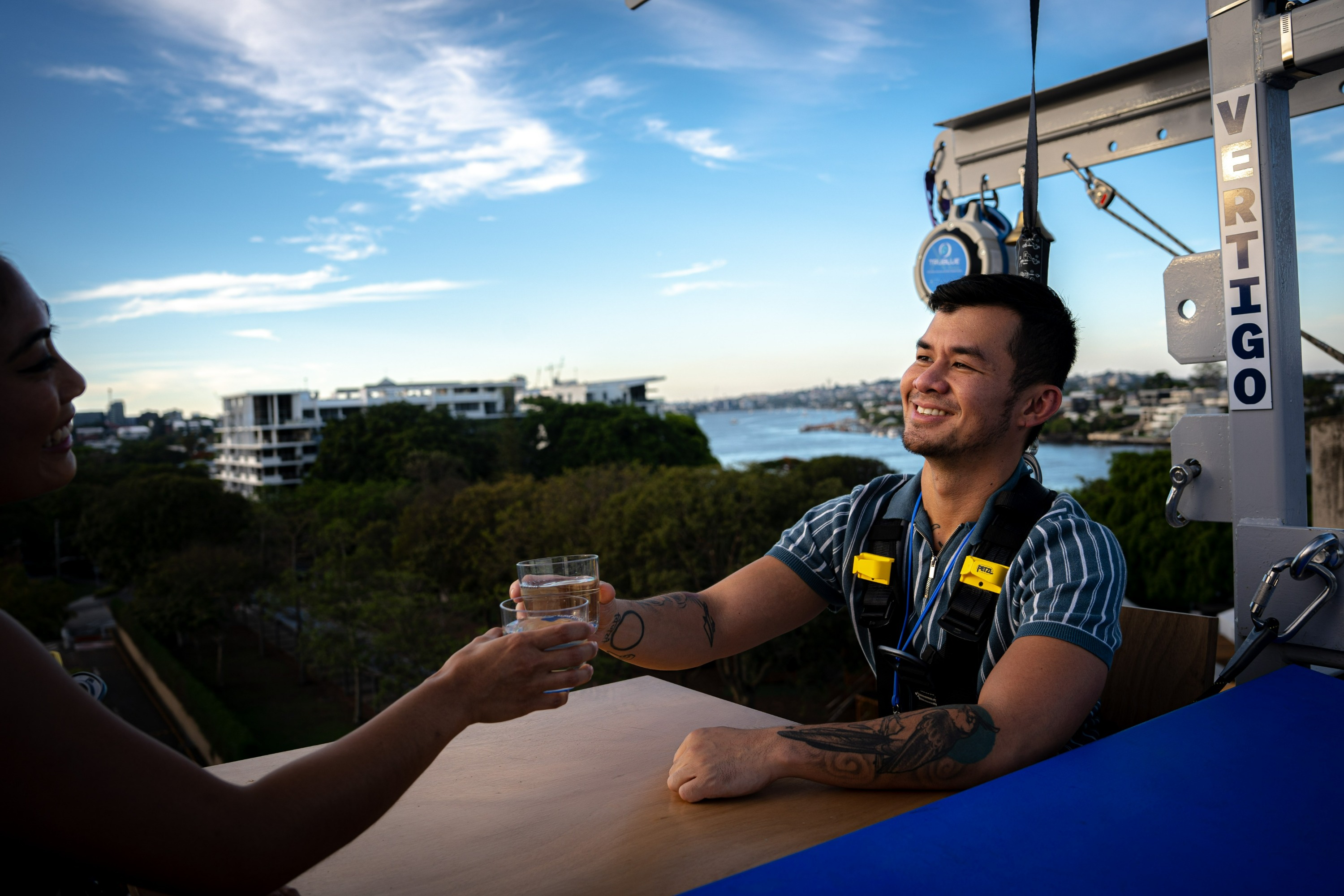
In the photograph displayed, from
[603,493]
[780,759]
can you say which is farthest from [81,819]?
[603,493]

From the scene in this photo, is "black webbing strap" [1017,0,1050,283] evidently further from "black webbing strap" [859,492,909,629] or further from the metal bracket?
"black webbing strap" [859,492,909,629]

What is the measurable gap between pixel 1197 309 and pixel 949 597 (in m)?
1.01

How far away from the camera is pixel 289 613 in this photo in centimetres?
4106

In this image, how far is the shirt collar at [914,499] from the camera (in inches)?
85.4

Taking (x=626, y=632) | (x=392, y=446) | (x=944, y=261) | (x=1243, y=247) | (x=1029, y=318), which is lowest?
(x=626, y=632)

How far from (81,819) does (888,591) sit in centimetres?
175

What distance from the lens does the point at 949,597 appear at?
2.17m

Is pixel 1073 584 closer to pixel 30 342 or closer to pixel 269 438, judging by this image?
pixel 30 342

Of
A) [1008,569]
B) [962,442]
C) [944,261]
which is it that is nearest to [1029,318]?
[962,442]

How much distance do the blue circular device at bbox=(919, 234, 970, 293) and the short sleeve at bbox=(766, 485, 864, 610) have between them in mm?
1314

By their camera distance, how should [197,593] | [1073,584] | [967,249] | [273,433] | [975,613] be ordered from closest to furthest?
[1073,584], [975,613], [967,249], [197,593], [273,433]

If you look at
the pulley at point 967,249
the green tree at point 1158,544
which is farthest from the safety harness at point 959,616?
the green tree at point 1158,544

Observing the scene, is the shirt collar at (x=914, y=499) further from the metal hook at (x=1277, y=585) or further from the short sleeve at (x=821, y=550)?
the metal hook at (x=1277, y=585)

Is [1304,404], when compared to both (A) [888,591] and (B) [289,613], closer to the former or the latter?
(A) [888,591]
